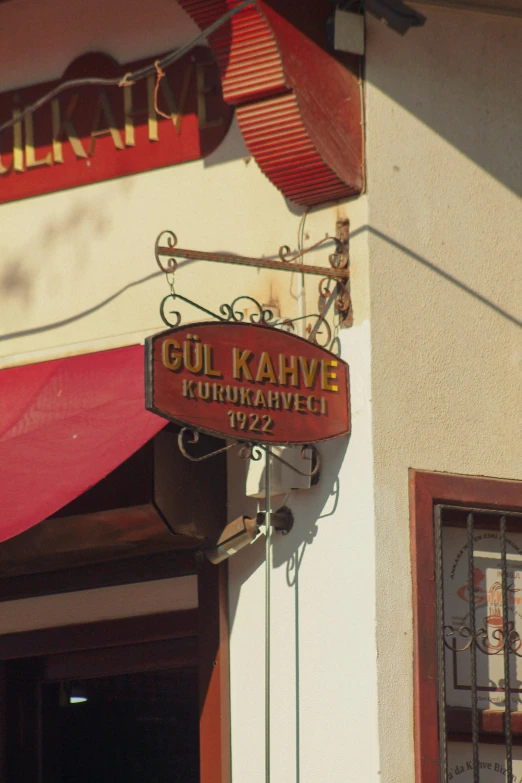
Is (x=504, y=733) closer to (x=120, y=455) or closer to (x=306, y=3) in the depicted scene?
(x=120, y=455)

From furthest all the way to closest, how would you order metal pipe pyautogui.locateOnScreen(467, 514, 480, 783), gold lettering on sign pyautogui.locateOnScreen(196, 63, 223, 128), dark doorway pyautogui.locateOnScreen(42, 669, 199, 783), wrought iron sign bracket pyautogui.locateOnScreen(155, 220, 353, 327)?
dark doorway pyautogui.locateOnScreen(42, 669, 199, 783) < gold lettering on sign pyautogui.locateOnScreen(196, 63, 223, 128) < wrought iron sign bracket pyautogui.locateOnScreen(155, 220, 353, 327) < metal pipe pyautogui.locateOnScreen(467, 514, 480, 783)

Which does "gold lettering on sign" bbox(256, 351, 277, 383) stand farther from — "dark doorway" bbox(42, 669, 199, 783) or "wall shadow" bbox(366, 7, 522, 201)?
"dark doorway" bbox(42, 669, 199, 783)

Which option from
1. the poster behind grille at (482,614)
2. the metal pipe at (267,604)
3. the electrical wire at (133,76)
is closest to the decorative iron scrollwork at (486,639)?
the poster behind grille at (482,614)

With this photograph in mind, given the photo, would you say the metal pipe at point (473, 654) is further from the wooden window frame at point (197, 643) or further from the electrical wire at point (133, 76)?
the electrical wire at point (133, 76)

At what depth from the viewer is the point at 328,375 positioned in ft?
18.9

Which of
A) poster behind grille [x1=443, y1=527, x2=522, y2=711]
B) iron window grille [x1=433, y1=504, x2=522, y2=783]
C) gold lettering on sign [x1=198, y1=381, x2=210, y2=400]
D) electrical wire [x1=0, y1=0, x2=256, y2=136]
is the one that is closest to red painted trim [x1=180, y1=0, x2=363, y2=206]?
electrical wire [x1=0, y1=0, x2=256, y2=136]

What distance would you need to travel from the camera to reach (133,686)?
25.2 feet

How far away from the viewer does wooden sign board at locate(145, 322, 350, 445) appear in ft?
17.5

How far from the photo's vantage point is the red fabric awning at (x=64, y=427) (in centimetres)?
549

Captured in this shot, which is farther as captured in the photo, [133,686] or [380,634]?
[133,686]

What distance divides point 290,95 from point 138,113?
103cm

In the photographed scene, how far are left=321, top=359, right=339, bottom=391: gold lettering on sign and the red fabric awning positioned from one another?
68cm

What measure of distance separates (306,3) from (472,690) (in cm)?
294

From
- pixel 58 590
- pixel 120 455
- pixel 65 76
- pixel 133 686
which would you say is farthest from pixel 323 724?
pixel 65 76
